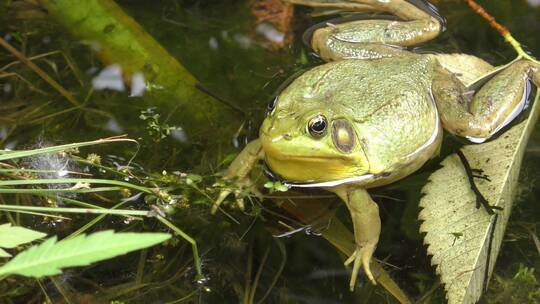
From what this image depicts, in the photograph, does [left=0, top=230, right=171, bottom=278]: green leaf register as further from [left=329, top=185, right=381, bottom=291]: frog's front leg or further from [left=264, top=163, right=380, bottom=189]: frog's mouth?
[left=264, top=163, right=380, bottom=189]: frog's mouth

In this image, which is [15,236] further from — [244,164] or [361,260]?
[361,260]

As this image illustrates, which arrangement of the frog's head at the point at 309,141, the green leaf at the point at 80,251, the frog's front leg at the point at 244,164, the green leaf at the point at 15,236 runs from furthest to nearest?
the frog's front leg at the point at 244,164 → the frog's head at the point at 309,141 → the green leaf at the point at 15,236 → the green leaf at the point at 80,251

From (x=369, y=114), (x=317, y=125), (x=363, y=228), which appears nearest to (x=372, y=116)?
(x=369, y=114)

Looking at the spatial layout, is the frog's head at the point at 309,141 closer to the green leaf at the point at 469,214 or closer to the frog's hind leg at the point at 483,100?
the green leaf at the point at 469,214

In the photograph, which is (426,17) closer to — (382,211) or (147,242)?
(382,211)

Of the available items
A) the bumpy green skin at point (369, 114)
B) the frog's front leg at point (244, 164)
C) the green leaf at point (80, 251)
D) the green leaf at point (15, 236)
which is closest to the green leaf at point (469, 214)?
the bumpy green skin at point (369, 114)

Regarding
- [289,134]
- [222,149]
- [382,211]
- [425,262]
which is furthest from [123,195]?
[425,262]
